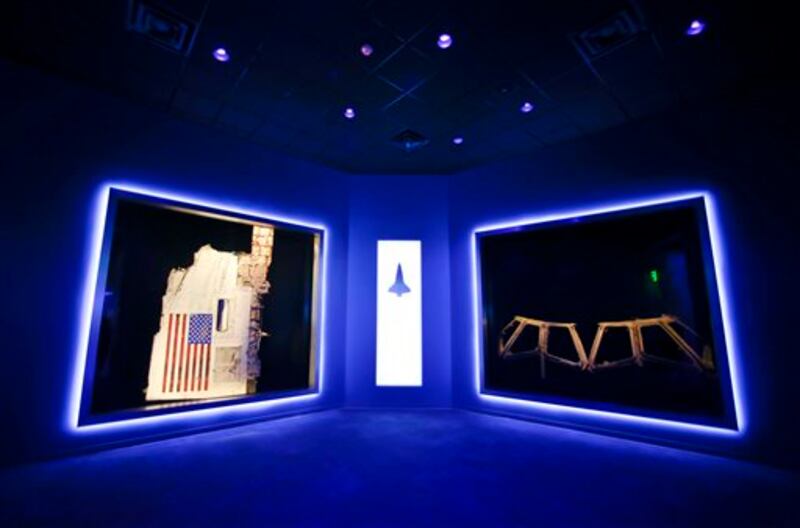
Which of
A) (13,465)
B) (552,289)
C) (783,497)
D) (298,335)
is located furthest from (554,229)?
(13,465)

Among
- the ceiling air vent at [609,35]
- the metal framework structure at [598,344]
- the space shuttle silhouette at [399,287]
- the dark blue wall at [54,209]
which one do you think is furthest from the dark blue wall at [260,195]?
the ceiling air vent at [609,35]

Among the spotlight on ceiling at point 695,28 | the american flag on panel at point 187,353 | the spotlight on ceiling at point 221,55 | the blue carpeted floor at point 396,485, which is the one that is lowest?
the blue carpeted floor at point 396,485

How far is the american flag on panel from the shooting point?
159 inches

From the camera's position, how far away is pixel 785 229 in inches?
131

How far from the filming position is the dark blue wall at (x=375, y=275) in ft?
17.3

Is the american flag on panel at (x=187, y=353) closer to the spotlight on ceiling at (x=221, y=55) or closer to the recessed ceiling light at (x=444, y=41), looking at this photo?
the spotlight on ceiling at (x=221, y=55)

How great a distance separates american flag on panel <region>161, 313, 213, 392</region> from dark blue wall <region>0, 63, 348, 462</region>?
0.42m

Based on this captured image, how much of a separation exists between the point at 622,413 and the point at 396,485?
2.81m

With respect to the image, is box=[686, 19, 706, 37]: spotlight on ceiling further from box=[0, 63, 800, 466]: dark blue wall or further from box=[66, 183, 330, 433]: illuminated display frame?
box=[66, 183, 330, 433]: illuminated display frame

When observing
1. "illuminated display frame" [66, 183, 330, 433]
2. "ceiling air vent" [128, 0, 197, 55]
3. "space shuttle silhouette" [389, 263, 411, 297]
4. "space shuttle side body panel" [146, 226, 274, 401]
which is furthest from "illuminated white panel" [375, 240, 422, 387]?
"ceiling air vent" [128, 0, 197, 55]

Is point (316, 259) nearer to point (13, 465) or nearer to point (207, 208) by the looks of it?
point (207, 208)

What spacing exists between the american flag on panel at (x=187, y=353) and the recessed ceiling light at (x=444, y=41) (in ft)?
12.8

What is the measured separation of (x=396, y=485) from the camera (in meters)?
2.70

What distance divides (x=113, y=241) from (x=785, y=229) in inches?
262
